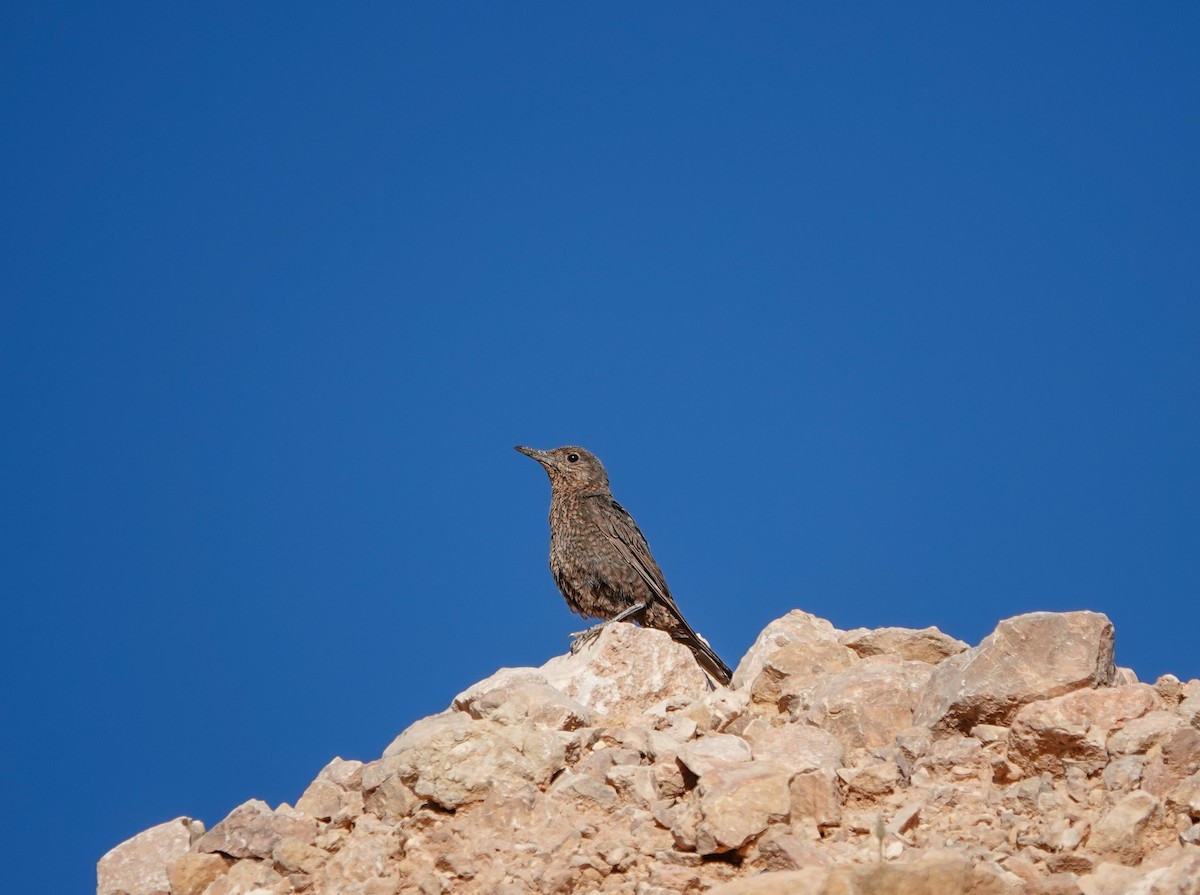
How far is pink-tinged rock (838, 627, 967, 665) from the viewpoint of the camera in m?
8.13

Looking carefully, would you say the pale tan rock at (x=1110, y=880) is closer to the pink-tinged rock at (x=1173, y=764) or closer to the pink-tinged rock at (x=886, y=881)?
the pink-tinged rock at (x=886, y=881)

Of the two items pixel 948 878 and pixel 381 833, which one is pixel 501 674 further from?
pixel 948 878

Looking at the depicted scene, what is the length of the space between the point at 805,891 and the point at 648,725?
2.62 m

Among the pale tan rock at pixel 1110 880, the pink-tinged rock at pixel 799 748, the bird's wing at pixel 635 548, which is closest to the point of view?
the pale tan rock at pixel 1110 880

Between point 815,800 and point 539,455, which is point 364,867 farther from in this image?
point 539,455

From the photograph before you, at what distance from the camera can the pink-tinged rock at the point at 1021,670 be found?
6.46 metres

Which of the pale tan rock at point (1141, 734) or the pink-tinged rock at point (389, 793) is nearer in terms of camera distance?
the pale tan rock at point (1141, 734)

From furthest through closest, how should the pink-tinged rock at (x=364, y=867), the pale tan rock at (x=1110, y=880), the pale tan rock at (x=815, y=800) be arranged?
the pink-tinged rock at (x=364, y=867) → the pale tan rock at (x=815, y=800) → the pale tan rock at (x=1110, y=880)

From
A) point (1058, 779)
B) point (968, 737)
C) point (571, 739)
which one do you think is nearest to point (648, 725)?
point (571, 739)

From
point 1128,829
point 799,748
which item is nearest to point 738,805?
point 799,748

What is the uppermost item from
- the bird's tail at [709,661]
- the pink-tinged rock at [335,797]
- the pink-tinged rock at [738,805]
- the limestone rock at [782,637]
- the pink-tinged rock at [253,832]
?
the bird's tail at [709,661]

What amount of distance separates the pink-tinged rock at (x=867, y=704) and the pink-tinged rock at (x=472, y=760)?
143 centimetres

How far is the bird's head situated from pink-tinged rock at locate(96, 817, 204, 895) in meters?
5.80

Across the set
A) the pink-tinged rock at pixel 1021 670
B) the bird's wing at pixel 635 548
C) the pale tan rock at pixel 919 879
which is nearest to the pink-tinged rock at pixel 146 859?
the pale tan rock at pixel 919 879
